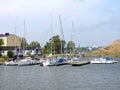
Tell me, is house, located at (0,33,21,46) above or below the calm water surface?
above

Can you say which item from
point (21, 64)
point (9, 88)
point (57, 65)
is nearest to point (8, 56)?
point (21, 64)

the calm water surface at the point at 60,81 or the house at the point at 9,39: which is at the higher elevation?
the house at the point at 9,39

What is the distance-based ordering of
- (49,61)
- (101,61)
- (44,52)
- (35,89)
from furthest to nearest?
(44,52) → (101,61) → (49,61) → (35,89)

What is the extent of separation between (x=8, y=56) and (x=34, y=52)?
113 ft

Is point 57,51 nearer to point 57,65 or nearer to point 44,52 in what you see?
point 44,52

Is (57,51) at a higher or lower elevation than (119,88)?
higher

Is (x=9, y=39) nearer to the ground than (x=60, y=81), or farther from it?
farther from it

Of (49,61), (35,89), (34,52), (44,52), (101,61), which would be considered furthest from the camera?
(44,52)

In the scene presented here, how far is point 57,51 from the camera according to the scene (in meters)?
185

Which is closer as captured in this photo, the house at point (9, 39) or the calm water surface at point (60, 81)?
the calm water surface at point (60, 81)

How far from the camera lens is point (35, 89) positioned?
50.1 m

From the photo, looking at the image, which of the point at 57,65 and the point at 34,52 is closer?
the point at 57,65

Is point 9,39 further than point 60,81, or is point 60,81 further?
point 9,39

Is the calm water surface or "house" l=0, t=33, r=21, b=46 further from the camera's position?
"house" l=0, t=33, r=21, b=46
